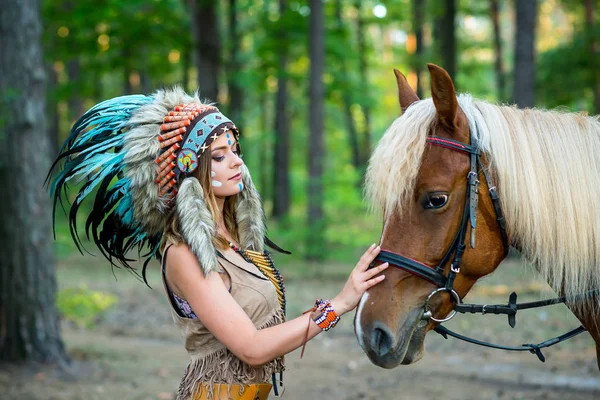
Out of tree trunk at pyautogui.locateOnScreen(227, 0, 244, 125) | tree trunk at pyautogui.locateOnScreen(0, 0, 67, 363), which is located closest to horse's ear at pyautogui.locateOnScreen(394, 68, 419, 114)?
tree trunk at pyautogui.locateOnScreen(0, 0, 67, 363)

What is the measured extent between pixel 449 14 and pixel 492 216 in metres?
12.5

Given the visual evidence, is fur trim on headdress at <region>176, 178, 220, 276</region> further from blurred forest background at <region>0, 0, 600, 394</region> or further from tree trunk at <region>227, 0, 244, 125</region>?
tree trunk at <region>227, 0, 244, 125</region>

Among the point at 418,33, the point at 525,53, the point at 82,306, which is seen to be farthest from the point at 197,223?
the point at 418,33

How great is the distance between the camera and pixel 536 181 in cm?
227

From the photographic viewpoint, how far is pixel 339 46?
Answer: 1358cm

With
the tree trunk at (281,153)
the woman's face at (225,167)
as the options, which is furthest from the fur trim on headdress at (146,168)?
the tree trunk at (281,153)

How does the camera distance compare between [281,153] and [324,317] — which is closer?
[324,317]

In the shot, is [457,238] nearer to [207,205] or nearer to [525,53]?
[207,205]

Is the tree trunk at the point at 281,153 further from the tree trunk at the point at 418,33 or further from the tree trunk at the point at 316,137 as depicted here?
the tree trunk at the point at 316,137

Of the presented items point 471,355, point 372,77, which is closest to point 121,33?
point 471,355

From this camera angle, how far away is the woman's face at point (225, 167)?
251 cm

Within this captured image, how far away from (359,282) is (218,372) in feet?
2.44

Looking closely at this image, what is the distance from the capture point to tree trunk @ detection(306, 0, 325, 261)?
440 inches

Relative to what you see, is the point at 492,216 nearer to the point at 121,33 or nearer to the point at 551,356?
the point at 551,356
